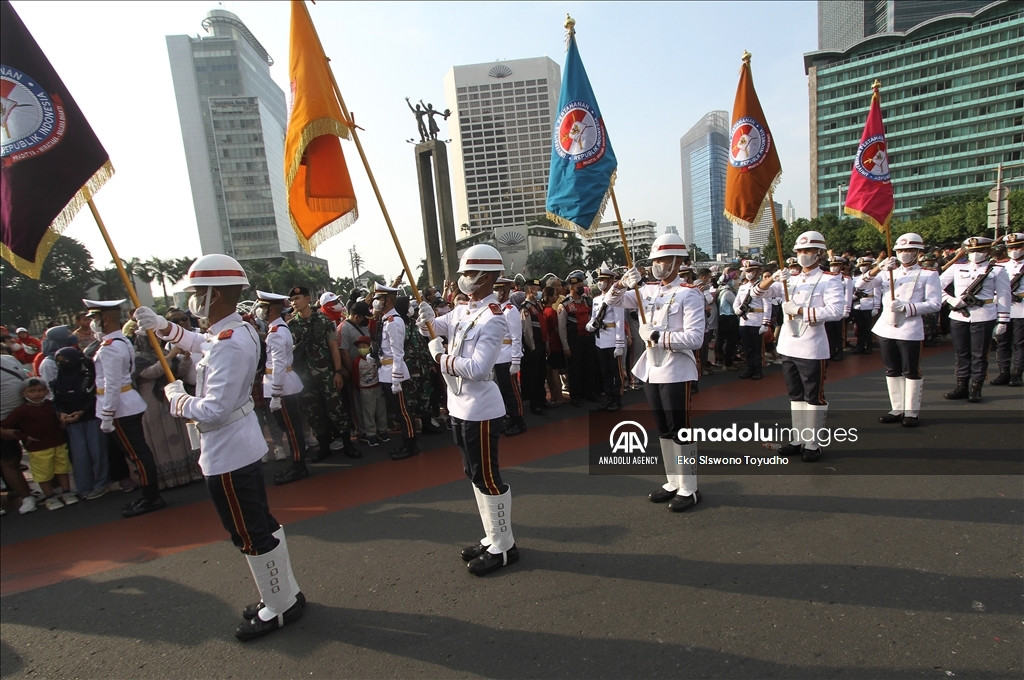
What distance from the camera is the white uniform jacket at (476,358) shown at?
11.0ft

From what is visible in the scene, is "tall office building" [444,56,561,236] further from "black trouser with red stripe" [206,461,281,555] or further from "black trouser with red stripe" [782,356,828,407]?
"black trouser with red stripe" [206,461,281,555]

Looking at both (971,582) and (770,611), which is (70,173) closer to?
(770,611)

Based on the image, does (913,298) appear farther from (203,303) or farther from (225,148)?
(225,148)

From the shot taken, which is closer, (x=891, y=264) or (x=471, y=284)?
(x=471, y=284)

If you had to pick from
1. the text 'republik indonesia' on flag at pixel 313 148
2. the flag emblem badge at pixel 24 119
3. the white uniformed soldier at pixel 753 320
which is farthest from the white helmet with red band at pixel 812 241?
the flag emblem badge at pixel 24 119

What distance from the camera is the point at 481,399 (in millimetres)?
3461

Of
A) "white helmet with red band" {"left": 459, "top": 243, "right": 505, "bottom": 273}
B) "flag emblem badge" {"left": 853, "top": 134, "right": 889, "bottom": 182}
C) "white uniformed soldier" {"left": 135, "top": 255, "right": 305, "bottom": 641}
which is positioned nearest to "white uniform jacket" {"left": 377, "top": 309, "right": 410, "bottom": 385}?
"white helmet with red band" {"left": 459, "top": 243, "right": 505, "bottom": 273}

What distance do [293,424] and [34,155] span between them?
11.3 ft

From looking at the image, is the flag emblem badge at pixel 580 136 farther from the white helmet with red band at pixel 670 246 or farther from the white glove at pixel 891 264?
the white glove at pixel 891 264

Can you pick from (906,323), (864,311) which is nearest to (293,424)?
(906,323)

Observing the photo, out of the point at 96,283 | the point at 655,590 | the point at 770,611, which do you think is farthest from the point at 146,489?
the point at 96,283

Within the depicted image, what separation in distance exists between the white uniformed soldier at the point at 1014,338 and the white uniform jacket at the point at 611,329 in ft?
17.2

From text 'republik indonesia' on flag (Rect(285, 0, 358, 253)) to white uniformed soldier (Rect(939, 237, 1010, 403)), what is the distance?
302 inches

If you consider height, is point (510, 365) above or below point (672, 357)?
below
